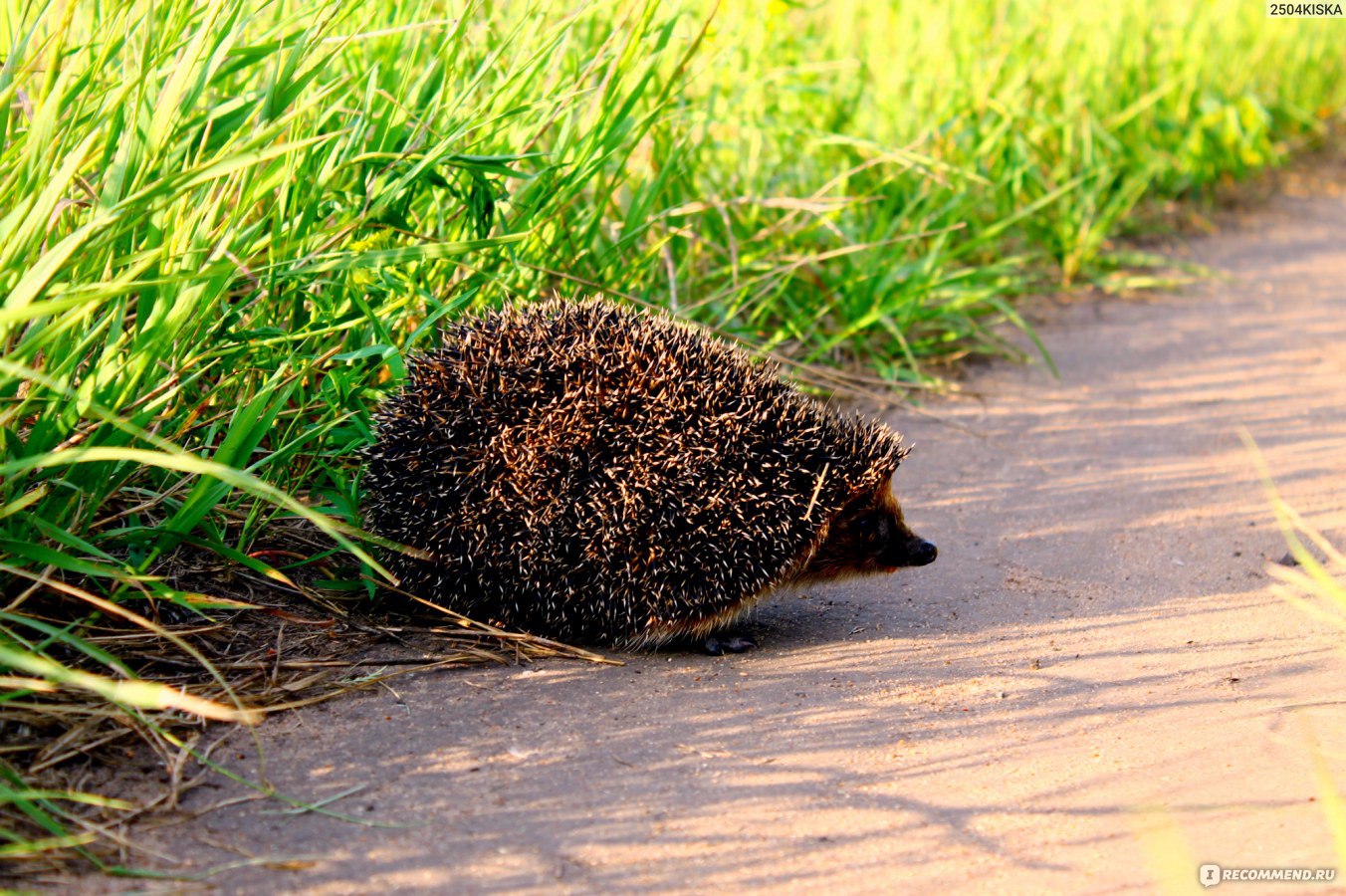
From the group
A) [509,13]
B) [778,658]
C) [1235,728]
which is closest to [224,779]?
[778,658]

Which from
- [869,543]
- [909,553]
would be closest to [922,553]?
[909,553]

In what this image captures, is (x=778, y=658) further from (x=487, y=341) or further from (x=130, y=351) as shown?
(x=130, y=351)

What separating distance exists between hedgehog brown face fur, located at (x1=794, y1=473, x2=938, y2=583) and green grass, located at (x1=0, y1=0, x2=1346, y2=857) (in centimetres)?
150

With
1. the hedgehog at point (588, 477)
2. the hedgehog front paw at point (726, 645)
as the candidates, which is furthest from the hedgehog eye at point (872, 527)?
the hedgehog front paw at point (726, 645)

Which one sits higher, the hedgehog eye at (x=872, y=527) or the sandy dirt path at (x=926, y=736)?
the hedgehog eye at (x=872, y=527)

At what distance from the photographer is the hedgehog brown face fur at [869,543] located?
4.55 m

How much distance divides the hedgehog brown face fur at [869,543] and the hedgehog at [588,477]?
0.87 feet

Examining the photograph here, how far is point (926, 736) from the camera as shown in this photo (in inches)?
142

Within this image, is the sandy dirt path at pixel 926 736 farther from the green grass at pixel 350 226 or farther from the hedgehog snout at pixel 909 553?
the green grass at pixel 350 226

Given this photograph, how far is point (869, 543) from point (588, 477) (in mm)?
1208

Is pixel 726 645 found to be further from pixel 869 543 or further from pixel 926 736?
pixel 926 736

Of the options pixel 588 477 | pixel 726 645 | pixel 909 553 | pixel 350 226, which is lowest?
pixel 726 645

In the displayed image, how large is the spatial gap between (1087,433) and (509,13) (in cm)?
360

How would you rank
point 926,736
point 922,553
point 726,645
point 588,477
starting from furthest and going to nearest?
point 922,553
point 726,645
point 588,477
point 926,736
